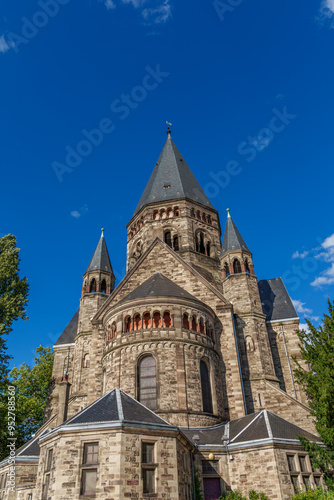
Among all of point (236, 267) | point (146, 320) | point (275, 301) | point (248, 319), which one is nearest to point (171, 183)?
point (236, 267)

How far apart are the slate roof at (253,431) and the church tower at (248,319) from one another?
4.17 meters

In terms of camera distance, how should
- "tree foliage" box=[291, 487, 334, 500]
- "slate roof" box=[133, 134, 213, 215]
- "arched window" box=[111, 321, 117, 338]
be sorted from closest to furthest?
1. "tree foliage" box=[291, 487, 334, 500]
2. "arched window" box=[111, 321, 117, 338]
3. "slate roof" box=[133, 134, 213, 215]

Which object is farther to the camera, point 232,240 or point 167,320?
point 232,240

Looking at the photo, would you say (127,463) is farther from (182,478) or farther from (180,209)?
(180,209)

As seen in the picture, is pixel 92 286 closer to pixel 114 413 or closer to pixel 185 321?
pixel 185 321

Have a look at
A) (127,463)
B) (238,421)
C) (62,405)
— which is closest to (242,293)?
(238,421)

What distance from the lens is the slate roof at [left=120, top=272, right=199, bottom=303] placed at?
2585cm

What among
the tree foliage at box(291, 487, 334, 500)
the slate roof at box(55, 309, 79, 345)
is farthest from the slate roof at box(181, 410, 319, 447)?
the slate roof at box(55, 309, 79, 345)

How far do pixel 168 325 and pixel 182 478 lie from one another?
9.52 meters

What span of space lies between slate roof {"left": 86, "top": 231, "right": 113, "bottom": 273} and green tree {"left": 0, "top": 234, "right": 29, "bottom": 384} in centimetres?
779

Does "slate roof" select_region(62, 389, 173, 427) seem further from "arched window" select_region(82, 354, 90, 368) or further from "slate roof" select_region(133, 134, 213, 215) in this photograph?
"slate roof" select_region(133, 134, 213, 215)

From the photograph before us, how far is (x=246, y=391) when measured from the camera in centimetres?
2727

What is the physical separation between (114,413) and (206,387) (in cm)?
956

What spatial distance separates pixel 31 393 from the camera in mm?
40094
